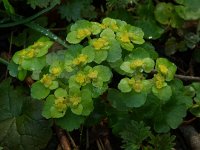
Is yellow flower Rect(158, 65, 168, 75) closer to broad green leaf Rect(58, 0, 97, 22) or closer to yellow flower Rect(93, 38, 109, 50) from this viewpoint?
yellow flower Rect(93, 38, 109, 50)

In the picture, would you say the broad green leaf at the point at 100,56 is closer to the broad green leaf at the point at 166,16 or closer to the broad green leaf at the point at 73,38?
the broad green leaf at the point at 73,38

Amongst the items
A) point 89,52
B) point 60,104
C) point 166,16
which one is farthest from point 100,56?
point 166,16

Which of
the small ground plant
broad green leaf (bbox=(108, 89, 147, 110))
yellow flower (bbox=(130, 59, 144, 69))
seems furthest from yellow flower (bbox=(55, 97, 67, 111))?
yellow flower (bbox=(130, 59, 144, 69))

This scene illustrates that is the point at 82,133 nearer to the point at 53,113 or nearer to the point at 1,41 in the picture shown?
the point at 53,113

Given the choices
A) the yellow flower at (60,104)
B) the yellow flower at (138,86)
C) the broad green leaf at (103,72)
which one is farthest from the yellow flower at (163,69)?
the yellow flower at (60,104)

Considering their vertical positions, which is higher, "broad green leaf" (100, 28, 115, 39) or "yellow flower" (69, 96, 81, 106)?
"broad green leaf" (100, 28, 115, 39)

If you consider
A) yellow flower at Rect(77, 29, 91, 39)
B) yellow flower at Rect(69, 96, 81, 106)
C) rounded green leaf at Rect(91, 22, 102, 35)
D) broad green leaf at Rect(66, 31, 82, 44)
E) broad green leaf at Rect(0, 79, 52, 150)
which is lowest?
broad green leaf at Rect(0, 79, 52, 150)
